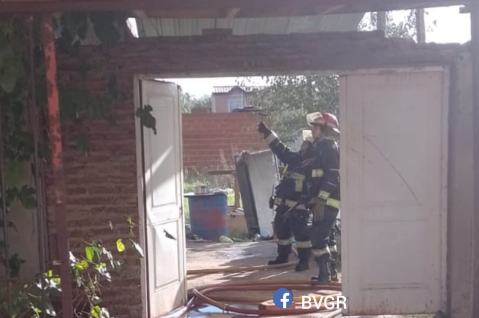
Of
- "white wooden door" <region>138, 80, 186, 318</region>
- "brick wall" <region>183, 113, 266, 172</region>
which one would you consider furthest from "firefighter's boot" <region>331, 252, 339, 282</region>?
"brick wall" <region>183, 113, 266, 172</region>

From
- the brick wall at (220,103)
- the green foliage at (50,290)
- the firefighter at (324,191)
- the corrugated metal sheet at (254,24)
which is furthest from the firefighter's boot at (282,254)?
the brick wall at (220,103)

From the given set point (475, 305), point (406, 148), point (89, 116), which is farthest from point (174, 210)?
point (475, 305)

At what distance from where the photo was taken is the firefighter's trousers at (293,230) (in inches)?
300

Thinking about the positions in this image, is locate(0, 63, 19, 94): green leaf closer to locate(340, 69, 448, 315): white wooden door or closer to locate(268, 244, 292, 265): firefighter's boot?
locate(340, 69, 448, 315): white wooden door

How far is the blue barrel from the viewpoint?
10.2 metres

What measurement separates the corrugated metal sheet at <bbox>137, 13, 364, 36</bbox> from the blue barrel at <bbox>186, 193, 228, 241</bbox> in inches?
137

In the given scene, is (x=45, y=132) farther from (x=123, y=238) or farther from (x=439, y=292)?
(x=439, y=292)

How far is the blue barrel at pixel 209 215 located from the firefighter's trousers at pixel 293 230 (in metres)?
2.21

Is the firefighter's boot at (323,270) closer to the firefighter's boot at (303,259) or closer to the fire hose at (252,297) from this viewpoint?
the fire hose at (252,297)

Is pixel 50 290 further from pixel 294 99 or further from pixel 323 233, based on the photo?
pixel 294 99

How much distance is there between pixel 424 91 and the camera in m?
5.50

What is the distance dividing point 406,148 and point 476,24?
272cm

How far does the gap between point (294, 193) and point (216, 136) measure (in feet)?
26.1

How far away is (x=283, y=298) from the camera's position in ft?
21.7
